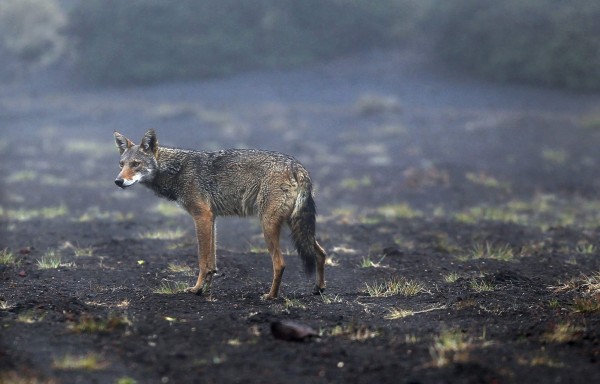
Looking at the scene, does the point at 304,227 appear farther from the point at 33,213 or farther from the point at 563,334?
the point at 33,213

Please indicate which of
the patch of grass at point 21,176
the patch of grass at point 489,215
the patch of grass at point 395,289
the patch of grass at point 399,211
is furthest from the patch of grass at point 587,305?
the patch of grass at point 21,176

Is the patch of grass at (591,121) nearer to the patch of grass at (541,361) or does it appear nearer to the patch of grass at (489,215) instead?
the patch of grass at (489,215)

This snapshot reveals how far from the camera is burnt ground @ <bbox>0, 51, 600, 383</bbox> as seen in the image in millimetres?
6520

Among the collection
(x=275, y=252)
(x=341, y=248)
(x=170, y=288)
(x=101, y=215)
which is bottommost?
(x=101, y=215)

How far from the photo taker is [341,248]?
12469 mm

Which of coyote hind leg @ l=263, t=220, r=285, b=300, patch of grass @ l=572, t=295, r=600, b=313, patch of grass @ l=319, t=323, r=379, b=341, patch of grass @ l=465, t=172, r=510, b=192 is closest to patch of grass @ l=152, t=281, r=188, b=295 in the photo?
coyote hind leg @ l=263, t=220, r=285, b=300

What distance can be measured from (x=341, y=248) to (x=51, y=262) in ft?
14.3

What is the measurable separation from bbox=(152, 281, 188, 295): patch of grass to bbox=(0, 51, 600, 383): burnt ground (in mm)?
147

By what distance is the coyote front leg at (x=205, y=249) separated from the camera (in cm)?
916

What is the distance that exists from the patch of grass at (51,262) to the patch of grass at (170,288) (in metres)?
1.73

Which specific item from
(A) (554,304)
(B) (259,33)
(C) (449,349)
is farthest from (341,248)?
(B) (259,33)

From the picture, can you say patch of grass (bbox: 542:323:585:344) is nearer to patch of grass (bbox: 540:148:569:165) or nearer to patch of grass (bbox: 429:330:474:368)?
patch of grass (bbox: 429:330:474:368)

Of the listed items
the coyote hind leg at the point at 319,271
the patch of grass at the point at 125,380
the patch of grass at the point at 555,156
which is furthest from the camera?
the patch of grass at the point at 555,156

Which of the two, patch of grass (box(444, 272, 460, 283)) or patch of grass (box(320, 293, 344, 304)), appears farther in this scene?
patch of grass (box(444, 272, 460, 283))
